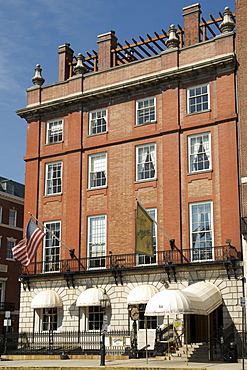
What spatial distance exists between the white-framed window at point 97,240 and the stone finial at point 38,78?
37.0 ft

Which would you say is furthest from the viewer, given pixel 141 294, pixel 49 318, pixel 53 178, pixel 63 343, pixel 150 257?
pixel 53 178

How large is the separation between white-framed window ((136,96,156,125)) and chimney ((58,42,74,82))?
7.77 m

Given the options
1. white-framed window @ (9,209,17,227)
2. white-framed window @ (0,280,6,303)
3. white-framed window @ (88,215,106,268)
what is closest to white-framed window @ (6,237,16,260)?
white-framed window @ (9,209,17,227)

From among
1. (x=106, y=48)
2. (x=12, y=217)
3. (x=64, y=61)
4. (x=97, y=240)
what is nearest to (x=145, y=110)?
(x=106, y=48)

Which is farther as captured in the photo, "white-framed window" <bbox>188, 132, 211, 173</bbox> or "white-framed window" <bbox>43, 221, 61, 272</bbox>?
"white-framed window" <bbox>43, 221, 61, 272</bbox>

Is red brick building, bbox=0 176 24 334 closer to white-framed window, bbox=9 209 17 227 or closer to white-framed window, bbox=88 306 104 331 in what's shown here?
white-framed window, bbox=9 209 17 227

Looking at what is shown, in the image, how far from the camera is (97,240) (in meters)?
35.9

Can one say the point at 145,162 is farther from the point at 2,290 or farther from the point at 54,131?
the point at 2,290

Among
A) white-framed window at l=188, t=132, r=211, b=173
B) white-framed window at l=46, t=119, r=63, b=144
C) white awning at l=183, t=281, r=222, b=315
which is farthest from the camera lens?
white-framed window at l=46, t=119, r=63, b=144

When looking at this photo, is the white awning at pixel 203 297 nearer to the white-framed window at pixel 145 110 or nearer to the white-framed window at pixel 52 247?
the white-framed window at pixel 52 247

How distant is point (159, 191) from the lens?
112ft

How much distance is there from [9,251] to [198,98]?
30.7m

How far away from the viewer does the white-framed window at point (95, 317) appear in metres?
34.2

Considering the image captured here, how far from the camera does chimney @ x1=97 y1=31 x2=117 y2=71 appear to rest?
1545 inches
